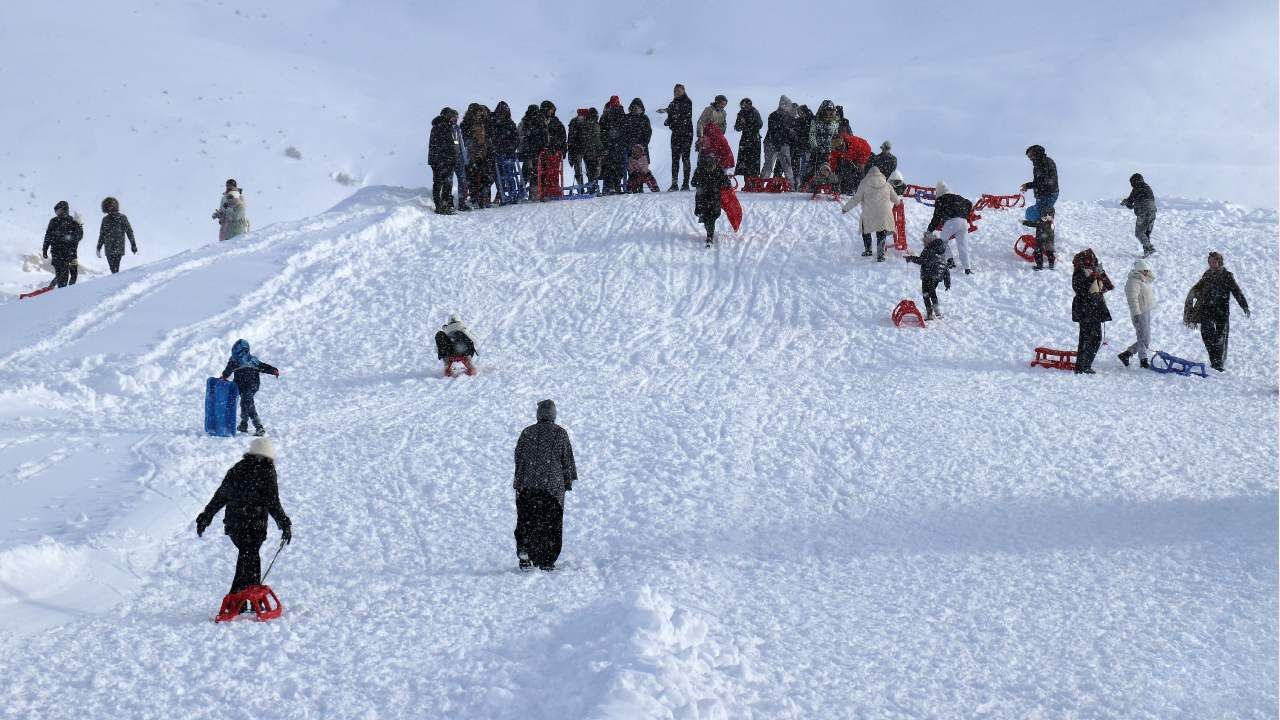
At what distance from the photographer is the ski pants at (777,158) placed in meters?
20.7

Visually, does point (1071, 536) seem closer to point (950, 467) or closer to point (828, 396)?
point (950, 467)

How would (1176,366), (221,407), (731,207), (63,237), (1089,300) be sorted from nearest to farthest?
1. (221,407)
2. (1089,300)
3. (1176,366)
4. (63,237)
5. (731,207)

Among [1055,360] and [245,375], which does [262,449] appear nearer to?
[245,375]

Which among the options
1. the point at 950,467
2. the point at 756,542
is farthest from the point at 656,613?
the point at 950,467

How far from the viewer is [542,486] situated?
312 inches

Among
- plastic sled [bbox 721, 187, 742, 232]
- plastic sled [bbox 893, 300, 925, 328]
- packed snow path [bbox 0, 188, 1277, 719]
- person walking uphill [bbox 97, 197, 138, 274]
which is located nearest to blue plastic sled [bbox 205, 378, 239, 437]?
packed snow path [bbox 0, 188, 1277, 719]

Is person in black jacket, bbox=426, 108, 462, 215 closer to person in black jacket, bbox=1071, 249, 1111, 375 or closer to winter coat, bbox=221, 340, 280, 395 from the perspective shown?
winter coat, bbox=221, 340, 280, 395

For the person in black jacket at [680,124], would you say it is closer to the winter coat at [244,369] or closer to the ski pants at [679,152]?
the ski pants at [679,152]

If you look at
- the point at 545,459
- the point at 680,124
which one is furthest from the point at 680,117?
the point at 545,459

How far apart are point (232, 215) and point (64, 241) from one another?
126 inches

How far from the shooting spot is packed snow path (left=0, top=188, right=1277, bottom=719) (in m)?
6.25

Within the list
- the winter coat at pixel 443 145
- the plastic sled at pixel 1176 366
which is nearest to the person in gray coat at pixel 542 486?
the plastic sled at pixel 1176 366

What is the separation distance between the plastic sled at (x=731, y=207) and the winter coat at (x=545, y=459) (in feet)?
34.6

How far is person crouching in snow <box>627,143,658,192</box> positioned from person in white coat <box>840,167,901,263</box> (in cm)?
529
